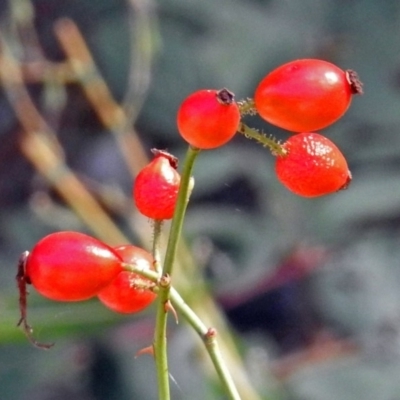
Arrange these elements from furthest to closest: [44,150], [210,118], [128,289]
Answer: [44,150]
[128,289]
[210,118]

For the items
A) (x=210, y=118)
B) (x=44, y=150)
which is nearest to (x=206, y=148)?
(x=210, y=118)

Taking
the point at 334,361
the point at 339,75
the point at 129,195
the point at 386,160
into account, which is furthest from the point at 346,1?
the point at 339,75

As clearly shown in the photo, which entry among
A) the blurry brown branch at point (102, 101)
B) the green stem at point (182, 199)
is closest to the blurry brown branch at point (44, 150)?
the blurry brown branch at point (102, 101)

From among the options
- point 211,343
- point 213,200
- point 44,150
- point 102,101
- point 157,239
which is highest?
point 102,101

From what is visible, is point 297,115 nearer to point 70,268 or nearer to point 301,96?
point 301,96

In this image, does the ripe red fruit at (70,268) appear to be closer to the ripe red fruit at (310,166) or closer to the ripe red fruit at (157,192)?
the ripe red fruit at (157,192)

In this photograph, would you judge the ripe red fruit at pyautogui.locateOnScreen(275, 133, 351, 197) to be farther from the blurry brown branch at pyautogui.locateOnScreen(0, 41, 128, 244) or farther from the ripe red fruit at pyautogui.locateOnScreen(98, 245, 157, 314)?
the blurry brown branch at pyautogui.locateOnScreen(0, 41, 128, 244)
